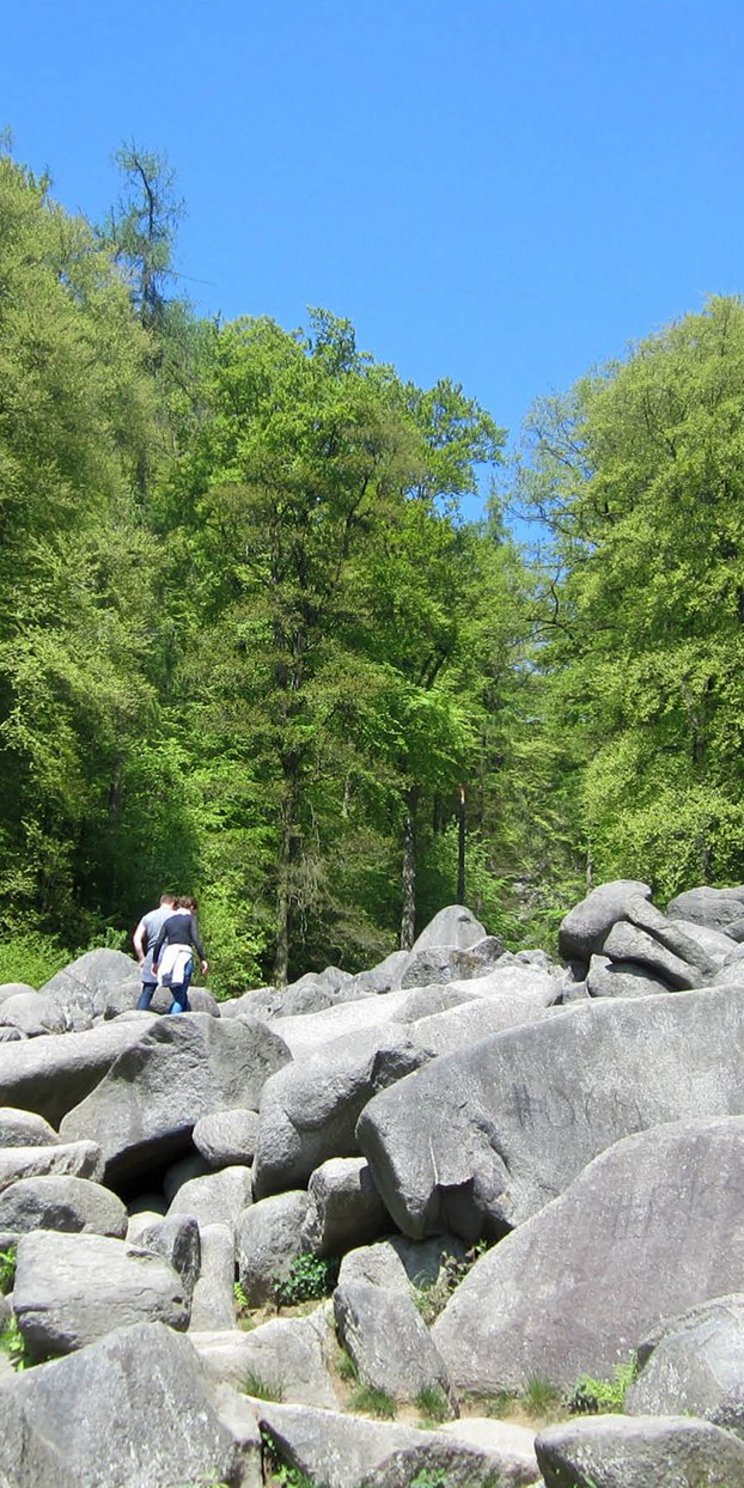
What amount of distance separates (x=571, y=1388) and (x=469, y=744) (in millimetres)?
27600

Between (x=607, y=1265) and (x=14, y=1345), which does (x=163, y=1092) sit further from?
(x=607, y=1265)

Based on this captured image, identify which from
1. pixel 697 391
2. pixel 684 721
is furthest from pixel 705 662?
pixel 697 391

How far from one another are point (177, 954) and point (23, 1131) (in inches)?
162

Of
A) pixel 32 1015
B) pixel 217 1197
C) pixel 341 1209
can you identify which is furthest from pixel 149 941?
pixel 341 1209

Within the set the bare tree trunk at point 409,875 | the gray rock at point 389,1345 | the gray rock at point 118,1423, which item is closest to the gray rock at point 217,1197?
the gray rock at point 389,1345

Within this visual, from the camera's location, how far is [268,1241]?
28.3 feet

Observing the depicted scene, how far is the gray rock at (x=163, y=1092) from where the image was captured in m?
10.0

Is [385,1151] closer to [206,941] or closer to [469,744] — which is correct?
[206,941]

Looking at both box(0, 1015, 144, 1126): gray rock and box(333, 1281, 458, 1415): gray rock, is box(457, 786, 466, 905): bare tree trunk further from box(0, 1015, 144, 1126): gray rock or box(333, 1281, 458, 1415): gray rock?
box(333, 1281, 458, 1415): gray rock

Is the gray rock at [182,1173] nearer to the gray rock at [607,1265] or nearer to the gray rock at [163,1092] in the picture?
the gray rock at [163,1092]

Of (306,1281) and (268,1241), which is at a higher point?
(268,1241)

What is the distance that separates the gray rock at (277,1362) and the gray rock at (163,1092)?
9.33 ft

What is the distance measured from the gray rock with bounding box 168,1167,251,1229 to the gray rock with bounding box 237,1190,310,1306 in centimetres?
51

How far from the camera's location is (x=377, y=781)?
29.4m
